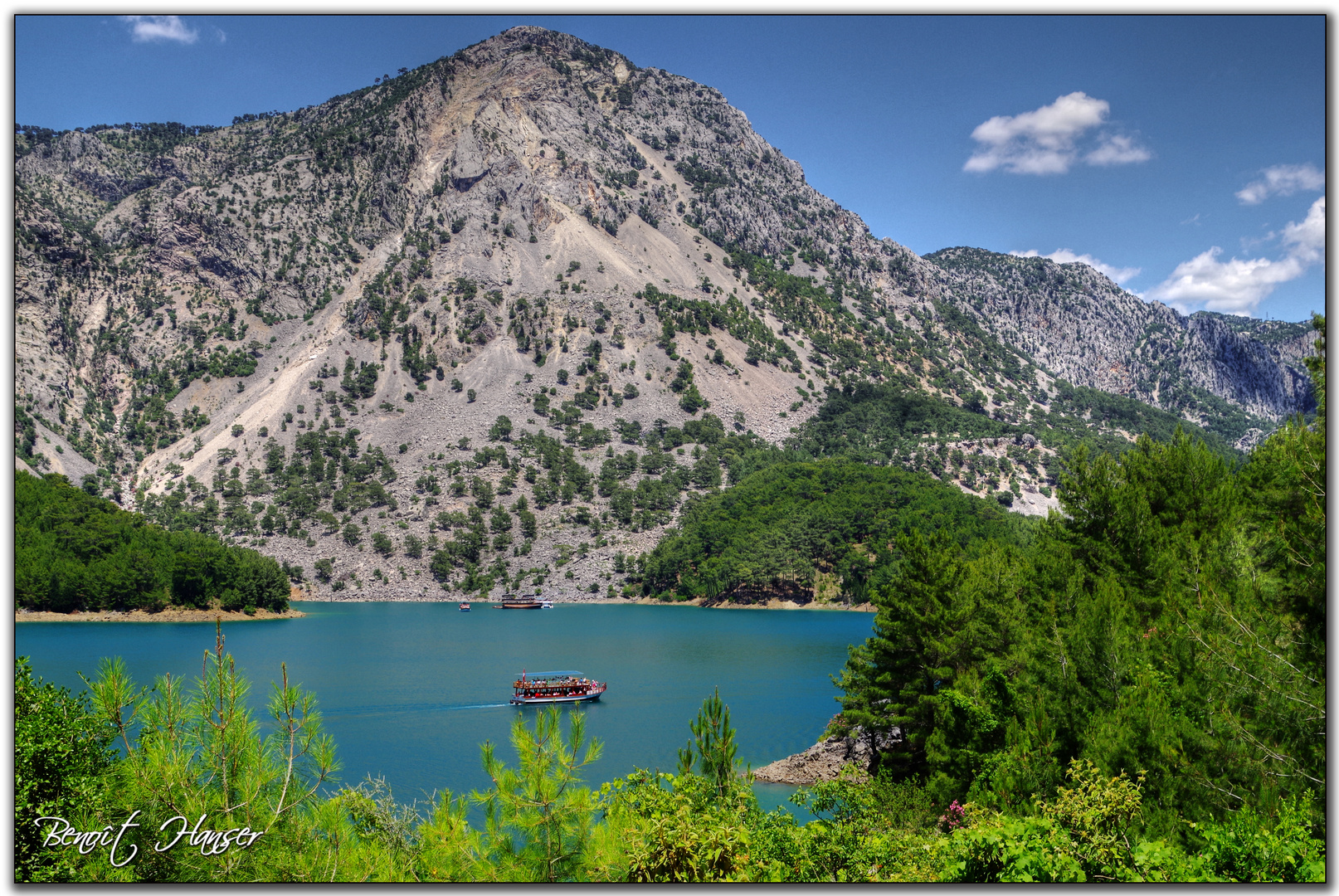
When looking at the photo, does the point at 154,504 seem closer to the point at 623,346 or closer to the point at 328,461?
the point at 328,461

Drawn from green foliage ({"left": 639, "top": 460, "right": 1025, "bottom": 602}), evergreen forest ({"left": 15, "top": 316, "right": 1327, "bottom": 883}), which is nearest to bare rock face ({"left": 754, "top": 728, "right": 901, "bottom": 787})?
evergreen forest ({"left": 15, "top": 316, "right": 1327, "bottom": 883})

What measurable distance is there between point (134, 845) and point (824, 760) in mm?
23795

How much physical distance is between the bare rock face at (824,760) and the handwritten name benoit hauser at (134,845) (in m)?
20.3

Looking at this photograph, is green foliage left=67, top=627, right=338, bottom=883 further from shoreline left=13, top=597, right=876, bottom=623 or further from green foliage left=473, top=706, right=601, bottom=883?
shoreline left=13, top=597, right=876, bottom=623

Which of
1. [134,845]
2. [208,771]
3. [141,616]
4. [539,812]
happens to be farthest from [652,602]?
[134,845]

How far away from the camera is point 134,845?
8.26 metres

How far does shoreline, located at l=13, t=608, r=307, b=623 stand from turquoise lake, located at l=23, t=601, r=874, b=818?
4.10 ft

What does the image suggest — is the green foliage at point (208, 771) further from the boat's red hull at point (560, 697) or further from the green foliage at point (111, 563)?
the green foliage at point (111, 563)

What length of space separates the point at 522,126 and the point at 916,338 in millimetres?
93013

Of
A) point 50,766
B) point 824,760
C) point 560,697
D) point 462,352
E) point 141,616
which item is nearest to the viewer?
point 50,766

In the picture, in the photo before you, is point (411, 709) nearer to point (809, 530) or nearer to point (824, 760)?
point (824, 760)

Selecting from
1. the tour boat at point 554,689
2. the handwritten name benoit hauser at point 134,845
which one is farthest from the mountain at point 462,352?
the handwritten name benoit hauser at point 134,845

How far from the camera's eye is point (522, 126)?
175m

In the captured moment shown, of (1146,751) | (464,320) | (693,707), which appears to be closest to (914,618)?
(1146,751)
